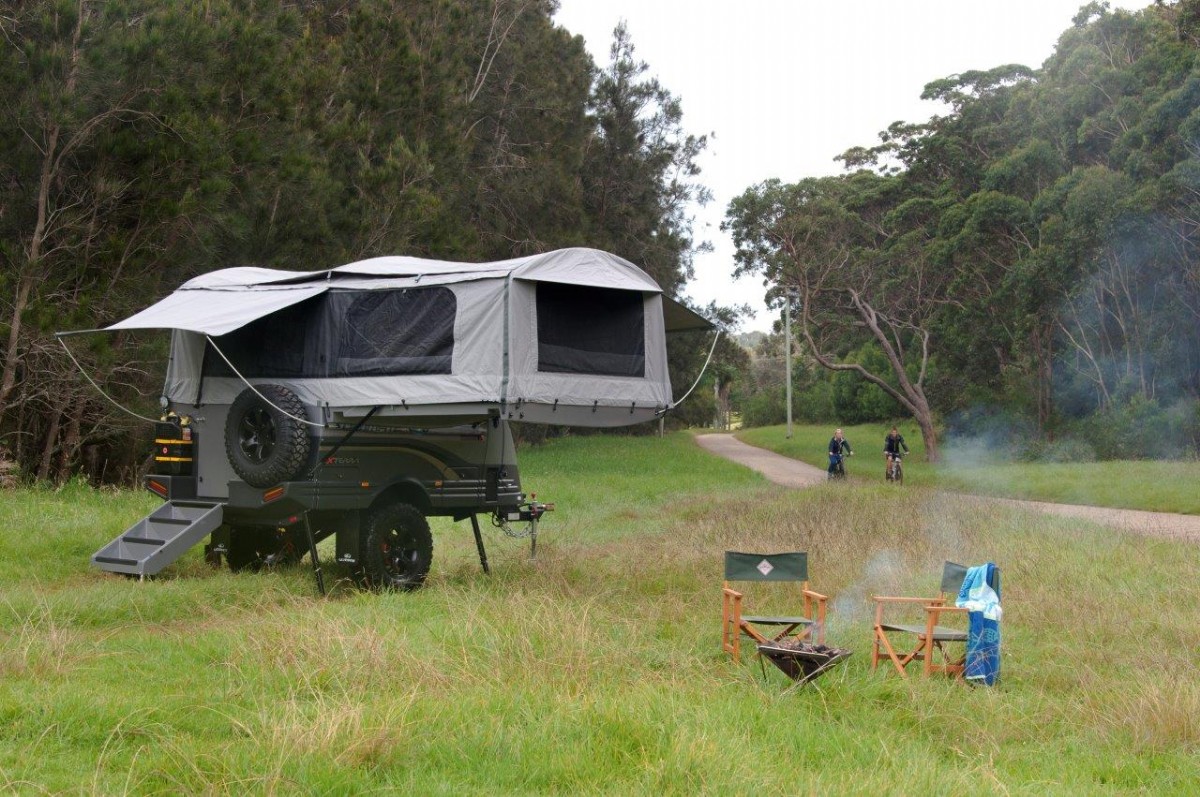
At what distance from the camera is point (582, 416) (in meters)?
11.2

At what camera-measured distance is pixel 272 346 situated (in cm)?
1147

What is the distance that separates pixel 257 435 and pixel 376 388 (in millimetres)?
1168

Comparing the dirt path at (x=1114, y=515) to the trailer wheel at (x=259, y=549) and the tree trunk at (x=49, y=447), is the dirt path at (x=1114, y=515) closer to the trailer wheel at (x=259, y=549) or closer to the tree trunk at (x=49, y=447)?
the trailer wheel at (x=259, y=549)

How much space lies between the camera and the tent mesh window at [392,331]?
35.2 feet

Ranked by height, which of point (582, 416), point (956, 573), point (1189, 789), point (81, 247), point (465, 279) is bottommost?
point (1189, 789)

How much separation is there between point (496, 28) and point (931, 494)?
19.6m

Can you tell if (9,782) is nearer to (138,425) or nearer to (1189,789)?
(1189,789)

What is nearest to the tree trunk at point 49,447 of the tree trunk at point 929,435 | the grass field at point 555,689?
the grass field at point 555,689

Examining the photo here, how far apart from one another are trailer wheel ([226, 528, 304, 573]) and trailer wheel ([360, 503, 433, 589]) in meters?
1.41

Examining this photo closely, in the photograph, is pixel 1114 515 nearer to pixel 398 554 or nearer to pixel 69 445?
pixel 398 554

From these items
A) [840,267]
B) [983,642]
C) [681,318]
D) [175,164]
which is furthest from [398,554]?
[840,267]

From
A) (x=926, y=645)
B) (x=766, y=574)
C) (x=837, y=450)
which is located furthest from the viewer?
(x=837, y=450)

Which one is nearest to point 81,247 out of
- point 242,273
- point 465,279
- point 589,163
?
point 242,273

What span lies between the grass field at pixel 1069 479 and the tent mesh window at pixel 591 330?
13.8 metres
